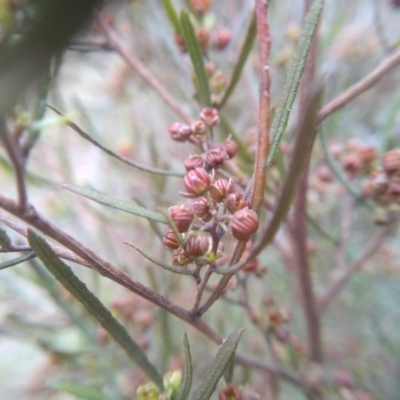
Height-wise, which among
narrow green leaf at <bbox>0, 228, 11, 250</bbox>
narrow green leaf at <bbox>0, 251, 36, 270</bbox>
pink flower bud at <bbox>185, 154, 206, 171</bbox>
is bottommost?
narrow green leaf at <bbox>0, 251, 36, 270</bbox>

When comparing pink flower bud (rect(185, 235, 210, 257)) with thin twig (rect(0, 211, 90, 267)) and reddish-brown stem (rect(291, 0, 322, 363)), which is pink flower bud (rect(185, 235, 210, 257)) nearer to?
thin twig (rect(0, 211, 90, 267))

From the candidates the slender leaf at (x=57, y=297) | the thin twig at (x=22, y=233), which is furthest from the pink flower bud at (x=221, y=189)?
the slender leaf at (x=57, y=297)

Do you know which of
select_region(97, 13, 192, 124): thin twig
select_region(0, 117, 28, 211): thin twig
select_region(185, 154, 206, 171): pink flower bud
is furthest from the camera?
select_region(97, 13, 192, 124): thin twig

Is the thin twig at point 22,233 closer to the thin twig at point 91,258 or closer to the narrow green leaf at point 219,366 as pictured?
the thin twig at point 91,258

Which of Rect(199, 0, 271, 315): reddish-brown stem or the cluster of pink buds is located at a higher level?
Rect(199, 0, 271, 315): reddish-brown stem

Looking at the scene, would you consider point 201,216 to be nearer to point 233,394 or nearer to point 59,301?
point 233,394

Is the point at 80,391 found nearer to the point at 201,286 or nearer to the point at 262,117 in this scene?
the point at 201,286

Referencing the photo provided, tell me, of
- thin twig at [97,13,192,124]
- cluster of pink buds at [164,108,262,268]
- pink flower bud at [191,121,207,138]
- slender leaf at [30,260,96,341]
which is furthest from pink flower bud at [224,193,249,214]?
slender leaf at [30,260,96,341]
